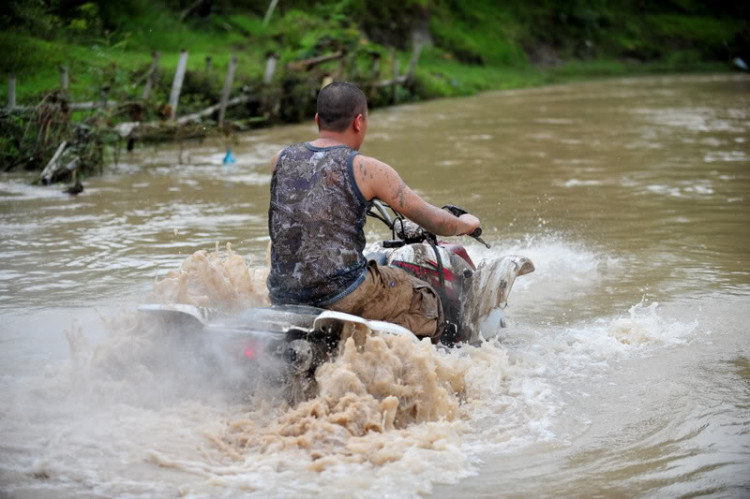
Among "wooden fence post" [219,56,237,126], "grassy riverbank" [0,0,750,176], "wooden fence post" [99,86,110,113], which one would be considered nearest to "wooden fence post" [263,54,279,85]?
"grassy riverbank" [0,0,750,176]

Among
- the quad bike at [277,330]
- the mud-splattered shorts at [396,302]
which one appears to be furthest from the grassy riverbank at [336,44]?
the mud-splattered shorts at [396,302]

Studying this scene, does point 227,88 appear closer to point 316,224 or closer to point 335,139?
point 335,139

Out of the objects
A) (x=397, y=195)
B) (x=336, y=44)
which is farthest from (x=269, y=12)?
(x=397, y=195)

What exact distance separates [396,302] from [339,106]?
1088mm

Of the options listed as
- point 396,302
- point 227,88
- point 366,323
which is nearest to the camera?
point 366,323

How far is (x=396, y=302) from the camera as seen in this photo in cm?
468

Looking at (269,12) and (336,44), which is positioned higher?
(269,12)

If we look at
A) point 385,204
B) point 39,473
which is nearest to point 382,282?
point 385,204

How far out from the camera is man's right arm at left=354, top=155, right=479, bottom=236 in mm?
4336

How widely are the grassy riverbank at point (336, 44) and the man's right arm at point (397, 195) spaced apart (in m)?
8.80

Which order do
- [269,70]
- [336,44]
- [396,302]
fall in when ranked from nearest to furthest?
[396,302]
[269,70]
[336,44]

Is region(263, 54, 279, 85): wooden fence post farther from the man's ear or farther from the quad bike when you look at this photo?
the man's ear

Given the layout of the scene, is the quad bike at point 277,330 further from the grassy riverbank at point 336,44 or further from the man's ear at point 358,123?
the grassy riverbank at point 336,44

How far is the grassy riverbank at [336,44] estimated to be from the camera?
15.5m
